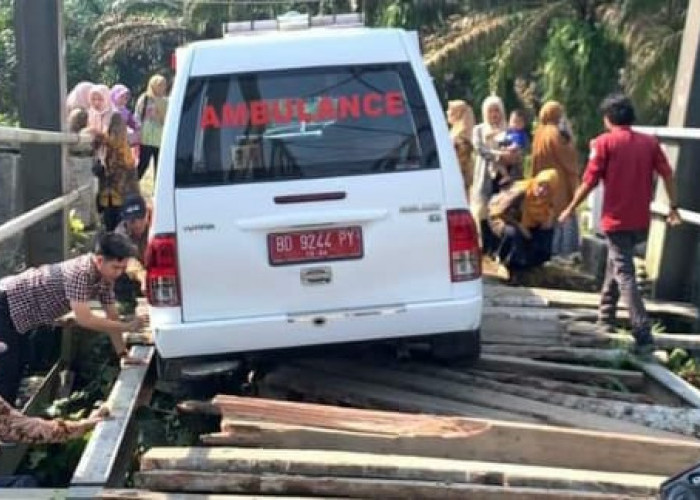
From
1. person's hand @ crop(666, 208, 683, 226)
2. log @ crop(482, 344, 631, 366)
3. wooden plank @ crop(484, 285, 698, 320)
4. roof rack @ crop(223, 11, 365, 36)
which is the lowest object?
wooden plank @ crop(484, 285, 698, 320)

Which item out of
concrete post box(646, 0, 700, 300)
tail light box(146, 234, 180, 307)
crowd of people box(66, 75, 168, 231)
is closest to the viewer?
tail light box(146, 234, 180, 307)

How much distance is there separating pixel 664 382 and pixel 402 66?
7.83 ft

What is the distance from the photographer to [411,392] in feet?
Result: 21.1

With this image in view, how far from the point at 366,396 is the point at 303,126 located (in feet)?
4.87

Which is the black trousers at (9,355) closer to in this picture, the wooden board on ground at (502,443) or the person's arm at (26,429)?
the person's arm at (26,429)

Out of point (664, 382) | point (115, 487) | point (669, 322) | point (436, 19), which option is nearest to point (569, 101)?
point (436, 19)

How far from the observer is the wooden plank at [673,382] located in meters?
6.39

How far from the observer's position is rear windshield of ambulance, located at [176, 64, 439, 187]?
6.04 meters

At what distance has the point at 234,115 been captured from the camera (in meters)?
6.12

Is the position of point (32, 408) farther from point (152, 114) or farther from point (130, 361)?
point (152, 114)

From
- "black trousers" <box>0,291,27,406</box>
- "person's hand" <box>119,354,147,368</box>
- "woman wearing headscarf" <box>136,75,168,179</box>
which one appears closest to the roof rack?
"person's hand" <box>119,354,147,368</box>

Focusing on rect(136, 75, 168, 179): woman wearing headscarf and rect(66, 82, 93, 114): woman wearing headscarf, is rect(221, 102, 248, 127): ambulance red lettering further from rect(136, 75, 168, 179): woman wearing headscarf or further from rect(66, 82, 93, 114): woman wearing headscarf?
rect(66, 82, 93, 114): woman wearing headscarf

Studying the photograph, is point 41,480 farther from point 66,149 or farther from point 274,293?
point 66,149

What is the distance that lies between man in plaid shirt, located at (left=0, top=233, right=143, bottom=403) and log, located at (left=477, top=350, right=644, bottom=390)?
216 centimetres
